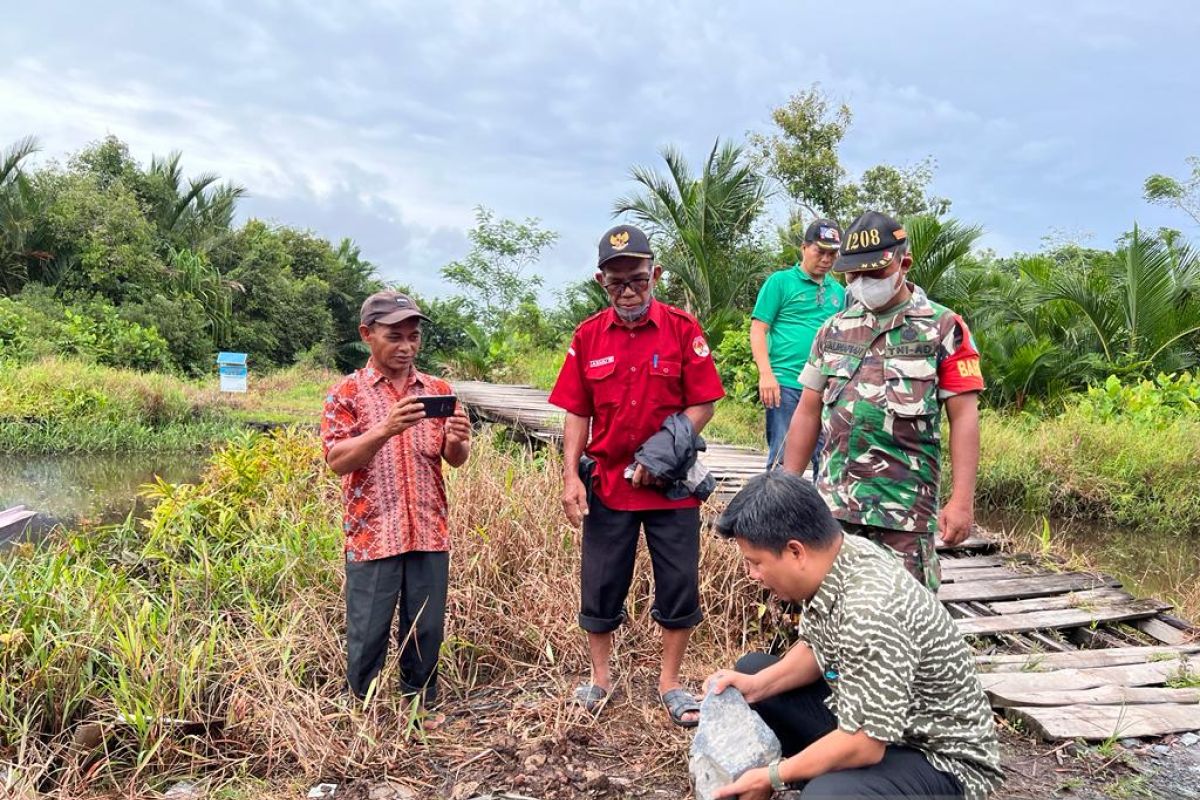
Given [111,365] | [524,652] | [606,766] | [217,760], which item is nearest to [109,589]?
[217,760]

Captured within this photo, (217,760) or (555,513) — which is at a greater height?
(555,513)

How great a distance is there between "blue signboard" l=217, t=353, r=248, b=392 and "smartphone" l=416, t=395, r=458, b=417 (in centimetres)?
1420

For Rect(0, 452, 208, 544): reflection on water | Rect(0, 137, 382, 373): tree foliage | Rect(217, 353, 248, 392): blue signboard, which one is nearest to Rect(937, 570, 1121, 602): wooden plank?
Rect(0, 452, 208, 544): reflection on water

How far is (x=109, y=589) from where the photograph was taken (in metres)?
3.51

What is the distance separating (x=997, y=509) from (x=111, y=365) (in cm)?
1695

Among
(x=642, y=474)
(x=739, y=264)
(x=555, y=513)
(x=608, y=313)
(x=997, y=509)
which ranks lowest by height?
(x=997, y=509)

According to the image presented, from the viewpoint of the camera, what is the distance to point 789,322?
4.15 meters

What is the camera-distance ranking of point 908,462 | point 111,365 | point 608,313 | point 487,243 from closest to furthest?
1. point 908,462
2. point 608,313
3. point 111,365
4. point 487,243

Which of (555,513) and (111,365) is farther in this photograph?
(111,365)

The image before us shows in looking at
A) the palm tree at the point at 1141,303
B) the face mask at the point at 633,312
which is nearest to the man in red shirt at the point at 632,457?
the face mask at the point at 633,312

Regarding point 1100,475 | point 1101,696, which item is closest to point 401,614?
point 1101,696

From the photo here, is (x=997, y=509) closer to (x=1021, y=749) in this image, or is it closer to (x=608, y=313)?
(x=1021, y=749)

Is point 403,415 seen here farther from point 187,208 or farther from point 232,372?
point 187,208

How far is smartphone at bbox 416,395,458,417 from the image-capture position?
2.54 meters
